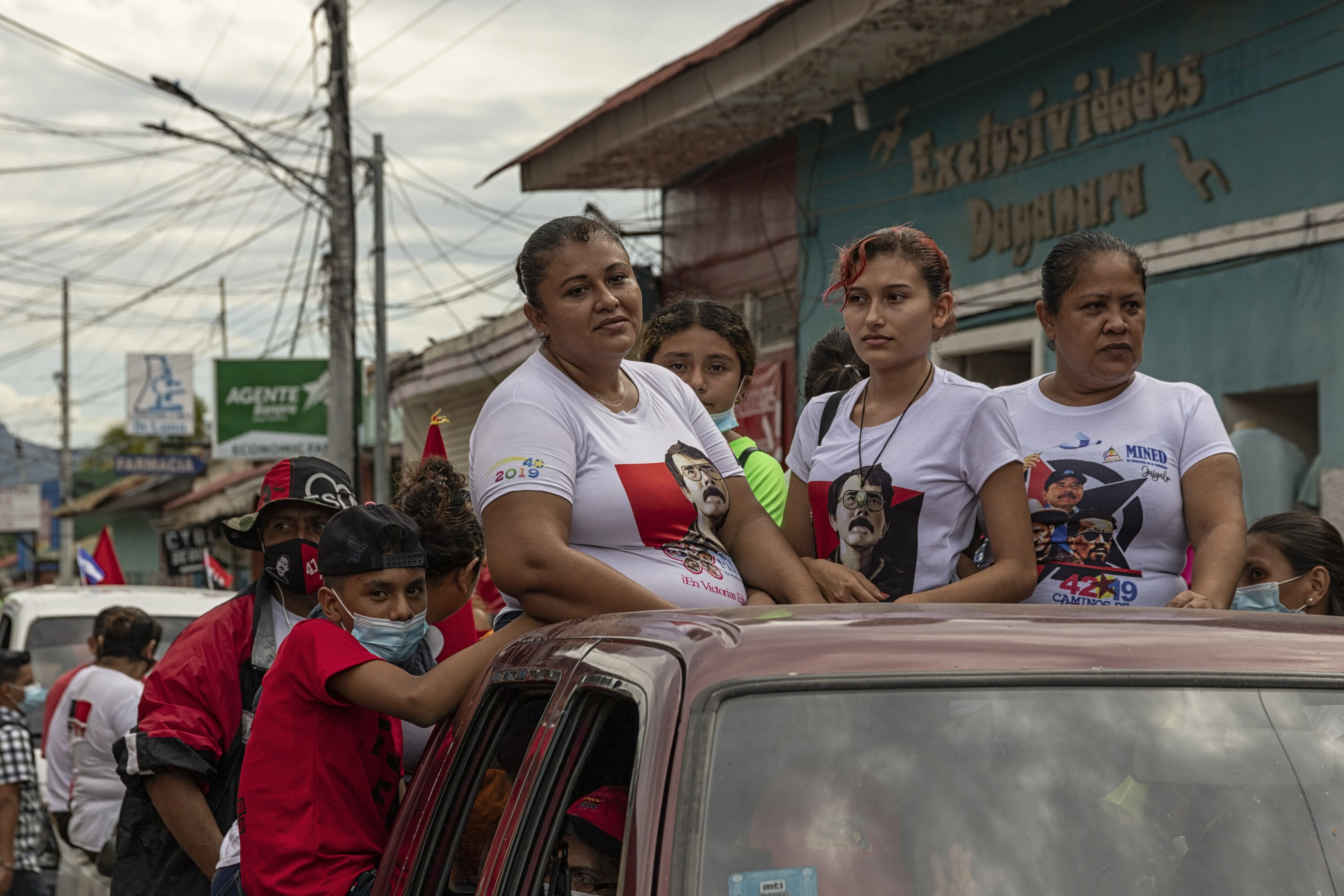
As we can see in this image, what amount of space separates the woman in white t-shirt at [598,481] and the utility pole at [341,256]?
1268 centimetres

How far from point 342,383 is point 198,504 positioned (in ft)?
78.8

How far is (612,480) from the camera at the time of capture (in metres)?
3.06

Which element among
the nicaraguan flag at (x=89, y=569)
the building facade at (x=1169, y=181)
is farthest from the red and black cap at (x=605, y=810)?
the nicaraguan flag at (x=89, y=569)

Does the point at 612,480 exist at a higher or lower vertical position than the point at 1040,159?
lower

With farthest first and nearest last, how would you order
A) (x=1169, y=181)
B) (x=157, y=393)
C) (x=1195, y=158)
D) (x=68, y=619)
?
(x=157, y=393) < (x=68, y=619) < (x=1169, y=181) < (x=1195, y=158)

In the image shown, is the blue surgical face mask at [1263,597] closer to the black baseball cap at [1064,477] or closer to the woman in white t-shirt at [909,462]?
the black baseball cap at [1064,477]

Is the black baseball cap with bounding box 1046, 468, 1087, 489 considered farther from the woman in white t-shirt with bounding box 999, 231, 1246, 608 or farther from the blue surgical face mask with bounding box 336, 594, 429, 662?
the blue surgical face mask with bounding box 336, 594, 429, 662

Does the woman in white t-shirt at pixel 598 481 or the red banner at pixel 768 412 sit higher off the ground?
the red banner at pixel 768 412

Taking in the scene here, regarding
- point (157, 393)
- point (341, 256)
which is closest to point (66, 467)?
point (157, 393)

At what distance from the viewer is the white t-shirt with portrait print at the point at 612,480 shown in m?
3.00

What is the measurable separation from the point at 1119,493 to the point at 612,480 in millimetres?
1153

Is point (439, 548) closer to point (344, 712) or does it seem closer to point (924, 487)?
point (344, 712)

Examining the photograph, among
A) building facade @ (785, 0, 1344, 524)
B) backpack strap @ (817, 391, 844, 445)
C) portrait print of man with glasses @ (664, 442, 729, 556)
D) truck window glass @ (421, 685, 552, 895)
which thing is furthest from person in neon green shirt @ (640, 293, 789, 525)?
building facade @ (785, 0, 1344, 524)

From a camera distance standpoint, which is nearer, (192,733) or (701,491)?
(701,491)
